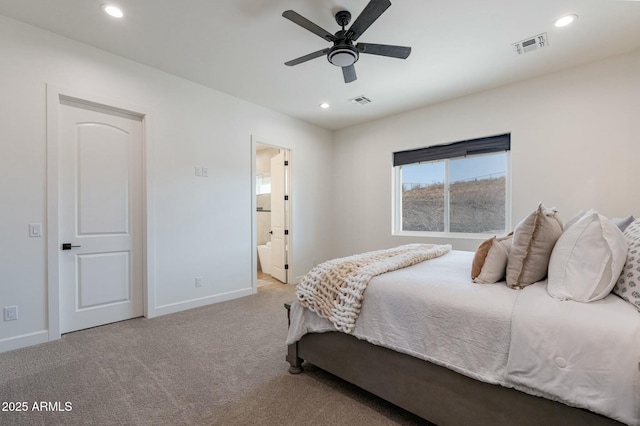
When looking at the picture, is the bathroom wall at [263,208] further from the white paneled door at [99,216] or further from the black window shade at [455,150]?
the white paneled door at [99,216]

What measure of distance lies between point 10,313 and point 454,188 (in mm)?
5002

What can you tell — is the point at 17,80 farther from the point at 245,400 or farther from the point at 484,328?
the point at 484,328

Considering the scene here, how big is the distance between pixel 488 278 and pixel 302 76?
2.85 meters

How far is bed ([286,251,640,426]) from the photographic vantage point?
1.02m

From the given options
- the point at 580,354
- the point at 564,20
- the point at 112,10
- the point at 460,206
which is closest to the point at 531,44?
the point at 564,20

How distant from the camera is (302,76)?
10.8ft

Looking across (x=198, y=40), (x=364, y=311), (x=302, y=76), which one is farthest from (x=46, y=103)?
(x=364, y=311)

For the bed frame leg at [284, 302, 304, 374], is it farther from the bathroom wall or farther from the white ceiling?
the bathroom wall

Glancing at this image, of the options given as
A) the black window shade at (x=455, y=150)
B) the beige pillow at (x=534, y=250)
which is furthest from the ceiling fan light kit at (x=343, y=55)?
the black window shade at (x=455, y=150)

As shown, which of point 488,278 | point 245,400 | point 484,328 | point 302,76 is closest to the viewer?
point 484,328

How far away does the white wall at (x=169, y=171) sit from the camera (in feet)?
7.91

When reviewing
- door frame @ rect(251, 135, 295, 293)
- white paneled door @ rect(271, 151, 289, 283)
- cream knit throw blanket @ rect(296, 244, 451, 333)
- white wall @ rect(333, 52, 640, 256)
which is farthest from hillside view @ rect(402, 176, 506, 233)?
cream knit throw blanket @ rect(296, 244, 451, 333)

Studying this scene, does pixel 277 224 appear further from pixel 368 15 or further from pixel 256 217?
pixel 368 15

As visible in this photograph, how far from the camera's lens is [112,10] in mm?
2279
